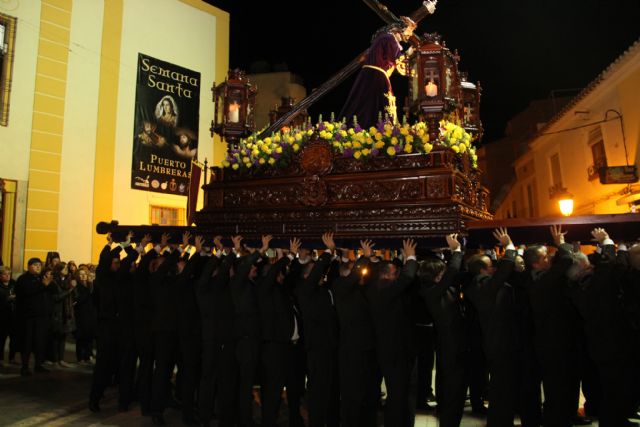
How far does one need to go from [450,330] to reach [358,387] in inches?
39.1

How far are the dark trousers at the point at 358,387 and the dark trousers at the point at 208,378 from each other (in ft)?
4.58

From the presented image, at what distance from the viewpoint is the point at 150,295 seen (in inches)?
231

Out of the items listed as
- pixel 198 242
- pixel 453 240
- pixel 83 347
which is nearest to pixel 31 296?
pixel 83 347

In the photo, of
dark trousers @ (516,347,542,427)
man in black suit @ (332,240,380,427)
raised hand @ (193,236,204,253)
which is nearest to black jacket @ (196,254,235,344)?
raised hand @ (193,236,204,253)

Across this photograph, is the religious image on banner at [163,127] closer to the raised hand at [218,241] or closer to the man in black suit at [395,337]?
the raised hand at [218,241]

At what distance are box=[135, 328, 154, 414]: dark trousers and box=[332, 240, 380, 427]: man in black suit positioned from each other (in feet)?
7.72

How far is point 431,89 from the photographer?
4789 millimetres

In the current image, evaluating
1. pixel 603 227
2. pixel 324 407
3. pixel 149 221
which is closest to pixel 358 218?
pixel 324 407

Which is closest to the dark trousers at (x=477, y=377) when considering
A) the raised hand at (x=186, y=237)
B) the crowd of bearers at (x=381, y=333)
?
the crowd of bearers at (x=381, y=333)

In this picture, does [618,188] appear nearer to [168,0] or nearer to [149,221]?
[149,221]

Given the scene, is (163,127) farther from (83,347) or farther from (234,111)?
(234,111)

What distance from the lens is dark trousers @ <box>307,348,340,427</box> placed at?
185 inches

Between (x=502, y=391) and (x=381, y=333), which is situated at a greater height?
(x=381, y=333)

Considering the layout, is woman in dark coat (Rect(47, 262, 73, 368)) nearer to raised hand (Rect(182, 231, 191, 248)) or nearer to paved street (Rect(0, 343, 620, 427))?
paved street (Rect(0, 343, 620, 427))
